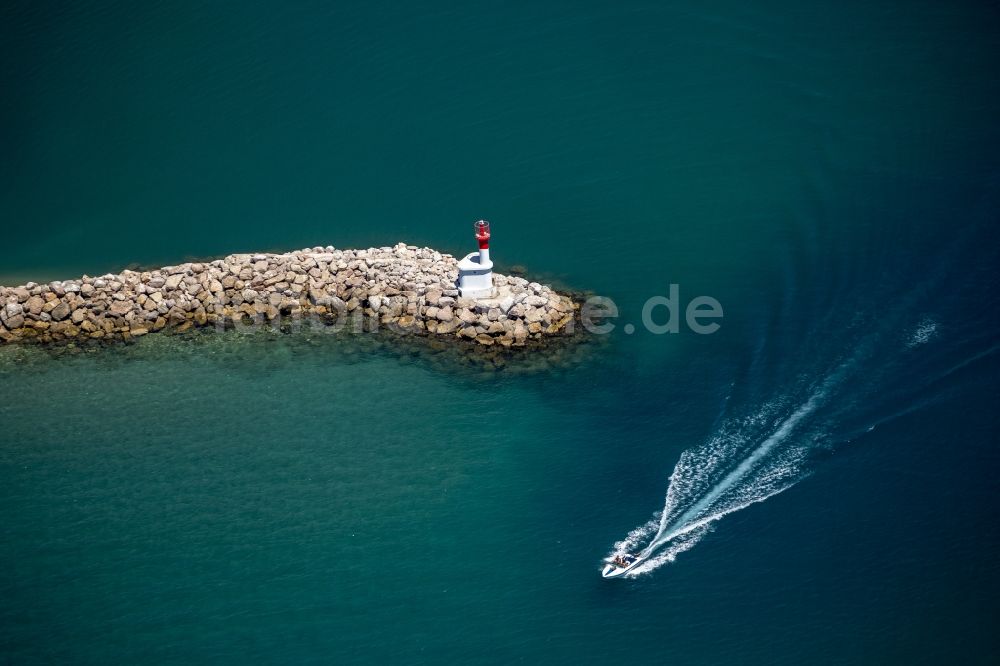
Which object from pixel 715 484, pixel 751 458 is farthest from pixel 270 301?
pixel 751 458

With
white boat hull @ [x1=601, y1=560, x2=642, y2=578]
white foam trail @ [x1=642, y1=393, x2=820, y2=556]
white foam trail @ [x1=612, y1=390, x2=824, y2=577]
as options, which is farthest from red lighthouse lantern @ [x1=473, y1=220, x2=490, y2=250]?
white boat hull @ [x1=601, y1=560, x2=642, y2=578]

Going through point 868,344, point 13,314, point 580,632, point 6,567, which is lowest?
point 580,632

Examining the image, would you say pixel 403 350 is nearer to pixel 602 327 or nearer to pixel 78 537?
pixel 602 327

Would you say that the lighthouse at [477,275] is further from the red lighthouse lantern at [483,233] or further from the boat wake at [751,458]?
the boat wake at [751,458]

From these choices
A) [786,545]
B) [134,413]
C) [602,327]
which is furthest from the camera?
→ [602,327]

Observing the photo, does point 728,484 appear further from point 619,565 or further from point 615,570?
point 615,570

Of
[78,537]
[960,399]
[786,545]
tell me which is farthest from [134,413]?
[960,399]

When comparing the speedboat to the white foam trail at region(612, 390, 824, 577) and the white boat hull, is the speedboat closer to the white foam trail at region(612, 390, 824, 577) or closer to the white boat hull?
the white boat hull

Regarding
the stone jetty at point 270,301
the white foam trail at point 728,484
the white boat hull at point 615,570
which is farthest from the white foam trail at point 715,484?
the stone jetty at point 270,301
